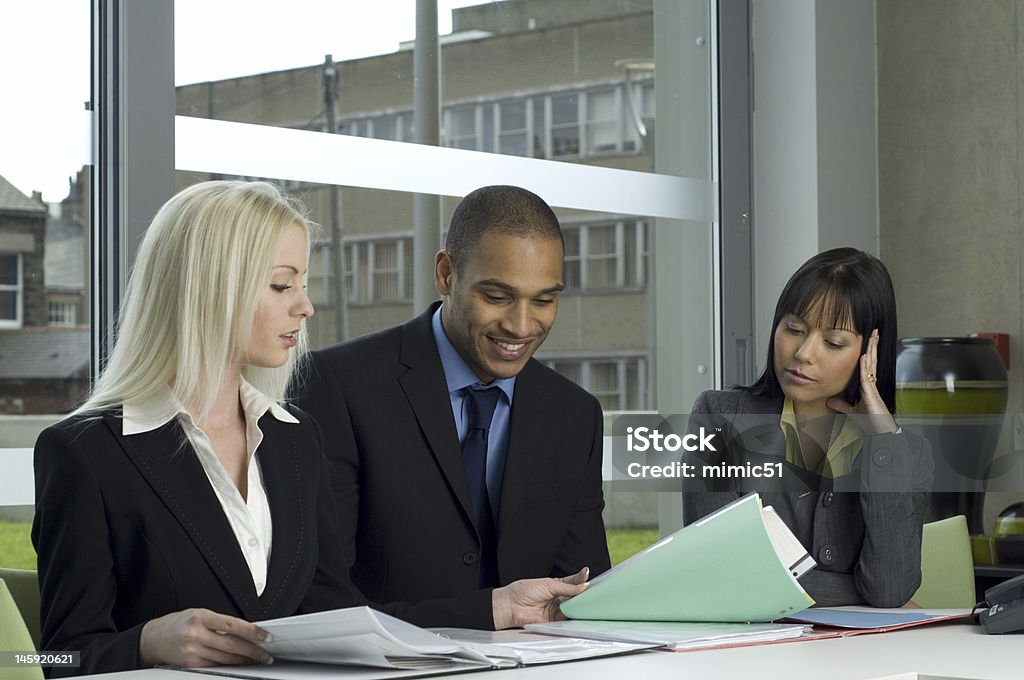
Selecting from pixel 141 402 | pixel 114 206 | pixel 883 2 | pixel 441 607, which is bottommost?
pixel 441 607

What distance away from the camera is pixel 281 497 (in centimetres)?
167

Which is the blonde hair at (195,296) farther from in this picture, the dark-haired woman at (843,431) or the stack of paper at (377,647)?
the dark-haired woman at (843,431)

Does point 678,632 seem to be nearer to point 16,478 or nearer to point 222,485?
point 222,485

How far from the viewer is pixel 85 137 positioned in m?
2.52

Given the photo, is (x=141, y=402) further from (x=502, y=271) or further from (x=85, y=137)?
(x=85, y=137)

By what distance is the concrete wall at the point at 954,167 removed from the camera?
348 cm

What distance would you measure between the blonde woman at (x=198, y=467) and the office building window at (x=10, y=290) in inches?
39.7

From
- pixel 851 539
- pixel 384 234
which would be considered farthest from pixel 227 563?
pixel 384 234

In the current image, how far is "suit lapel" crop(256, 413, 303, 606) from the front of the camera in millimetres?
1613

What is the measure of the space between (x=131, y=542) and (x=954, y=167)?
9.18ft

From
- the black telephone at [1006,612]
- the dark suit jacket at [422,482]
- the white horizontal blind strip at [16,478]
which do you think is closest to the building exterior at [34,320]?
the white horizontal blind strip at [16,478]

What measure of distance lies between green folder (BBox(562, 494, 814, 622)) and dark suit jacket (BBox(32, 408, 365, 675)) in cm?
40

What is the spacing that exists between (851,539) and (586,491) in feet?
1.48

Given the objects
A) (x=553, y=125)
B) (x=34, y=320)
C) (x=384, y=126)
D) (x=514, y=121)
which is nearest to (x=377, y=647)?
(x=34, y=320)
